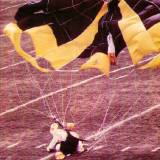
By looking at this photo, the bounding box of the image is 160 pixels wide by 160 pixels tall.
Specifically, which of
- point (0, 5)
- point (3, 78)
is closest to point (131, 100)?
point (3, 78)

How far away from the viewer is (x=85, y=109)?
28.3 metres

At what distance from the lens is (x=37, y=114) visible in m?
27.8

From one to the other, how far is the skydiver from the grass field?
0.28 m

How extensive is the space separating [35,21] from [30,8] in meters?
0.43

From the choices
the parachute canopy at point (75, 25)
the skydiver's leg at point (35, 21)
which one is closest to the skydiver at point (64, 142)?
the parachute canopy at point (75, 25)

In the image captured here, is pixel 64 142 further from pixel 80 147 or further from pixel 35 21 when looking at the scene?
pixel 35 21

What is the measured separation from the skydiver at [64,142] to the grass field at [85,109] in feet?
0.90

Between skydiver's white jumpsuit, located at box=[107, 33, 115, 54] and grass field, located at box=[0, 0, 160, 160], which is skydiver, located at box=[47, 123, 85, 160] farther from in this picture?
skydiver's white jumpsuit, located at box=[107, 33, 115, 54]

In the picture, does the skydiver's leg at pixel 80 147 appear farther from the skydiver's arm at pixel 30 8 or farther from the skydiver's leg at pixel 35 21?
the skydiver's arm at pixel 30 8

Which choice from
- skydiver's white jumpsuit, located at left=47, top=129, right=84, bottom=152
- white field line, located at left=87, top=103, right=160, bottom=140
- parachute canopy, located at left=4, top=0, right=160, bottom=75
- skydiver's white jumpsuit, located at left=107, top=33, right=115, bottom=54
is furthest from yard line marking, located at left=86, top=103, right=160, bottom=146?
A: skydiver's white jumpsuit, located at left=107, top=33, right=115, bottom=54

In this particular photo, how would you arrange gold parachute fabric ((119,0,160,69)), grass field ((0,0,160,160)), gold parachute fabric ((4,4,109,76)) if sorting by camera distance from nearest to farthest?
gold parachute fabric ((119,0,160,69)) → gold parachute fabric ((4,4,109,76)) → grass field ((0,0,160,160))

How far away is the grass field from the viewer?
23.8 meters

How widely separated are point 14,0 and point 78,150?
2803cm

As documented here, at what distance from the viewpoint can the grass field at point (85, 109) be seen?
23.8 meters
